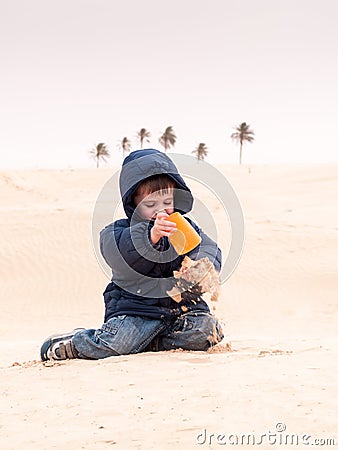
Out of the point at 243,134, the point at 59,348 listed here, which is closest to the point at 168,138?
the point at 243,134

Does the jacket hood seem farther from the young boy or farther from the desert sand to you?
the desert sand

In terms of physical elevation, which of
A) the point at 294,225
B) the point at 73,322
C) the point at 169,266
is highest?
the point at 294,225

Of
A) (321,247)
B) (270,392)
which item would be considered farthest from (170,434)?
(321,247)

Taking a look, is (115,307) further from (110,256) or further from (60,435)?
(60,435)

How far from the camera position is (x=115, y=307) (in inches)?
178

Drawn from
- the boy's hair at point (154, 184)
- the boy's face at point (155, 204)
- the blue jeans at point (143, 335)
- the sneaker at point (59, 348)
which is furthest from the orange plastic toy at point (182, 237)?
the sneaker at point (59, 348)

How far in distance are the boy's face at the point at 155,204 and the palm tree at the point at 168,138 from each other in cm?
6076

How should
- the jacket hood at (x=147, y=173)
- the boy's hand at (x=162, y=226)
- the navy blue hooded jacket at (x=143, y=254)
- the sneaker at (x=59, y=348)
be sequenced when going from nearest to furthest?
the boy's hand at (x=162, y=226) < the navy blue hooded jacket at (x=143, y=254) < the jacket hood at (x=147, y=173) < the sneaker at (x=59, y=348)

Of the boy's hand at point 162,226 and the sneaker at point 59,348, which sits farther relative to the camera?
the sneaker at point 59,348

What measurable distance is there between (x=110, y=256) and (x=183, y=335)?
76 cm

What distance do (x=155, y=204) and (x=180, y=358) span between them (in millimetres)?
1017

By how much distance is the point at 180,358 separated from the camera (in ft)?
13.3

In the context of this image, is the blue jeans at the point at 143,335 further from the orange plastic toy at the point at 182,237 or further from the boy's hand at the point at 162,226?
the boy's hand at the point at 162,226

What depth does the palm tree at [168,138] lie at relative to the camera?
213 ft
